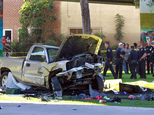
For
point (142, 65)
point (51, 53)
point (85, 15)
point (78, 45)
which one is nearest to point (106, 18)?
point (85, 15)

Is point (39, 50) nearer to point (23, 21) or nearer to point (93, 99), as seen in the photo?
point (93, 99)

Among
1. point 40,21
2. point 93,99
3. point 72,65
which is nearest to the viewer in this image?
point 93,99

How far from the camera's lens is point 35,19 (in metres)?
30.7

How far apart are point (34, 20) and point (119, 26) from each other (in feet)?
25.2

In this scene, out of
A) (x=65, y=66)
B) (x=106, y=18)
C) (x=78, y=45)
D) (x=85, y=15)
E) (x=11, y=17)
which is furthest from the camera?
(x=11, y=17)

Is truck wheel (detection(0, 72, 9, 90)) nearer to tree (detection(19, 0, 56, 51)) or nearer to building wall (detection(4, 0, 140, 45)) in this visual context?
tree (detection(19, 0, 56, 51))

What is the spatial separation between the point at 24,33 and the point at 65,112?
23.8 meters

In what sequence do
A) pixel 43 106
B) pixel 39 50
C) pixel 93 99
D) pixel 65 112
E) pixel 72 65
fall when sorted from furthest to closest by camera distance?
1. pixel 39 50
2. pixel 72 65
3. pixel 93 99
4. pixel 43 106
5. pixel 65 112

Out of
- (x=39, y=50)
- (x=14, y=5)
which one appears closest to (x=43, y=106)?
(x=39, y=50)

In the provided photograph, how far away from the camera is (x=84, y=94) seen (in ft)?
34.9

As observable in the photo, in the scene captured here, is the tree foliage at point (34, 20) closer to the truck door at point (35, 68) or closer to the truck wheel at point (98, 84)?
the truck door at point (35, 68)

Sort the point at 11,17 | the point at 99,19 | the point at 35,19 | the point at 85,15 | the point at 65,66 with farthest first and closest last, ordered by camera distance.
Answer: the point at 11,17, the point at 99,19, the point at 35,19, the point at 85,15, the point at 65,66

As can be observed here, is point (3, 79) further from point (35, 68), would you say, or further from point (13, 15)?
point (13, 15)

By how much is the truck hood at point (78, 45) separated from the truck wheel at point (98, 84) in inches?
36.0
